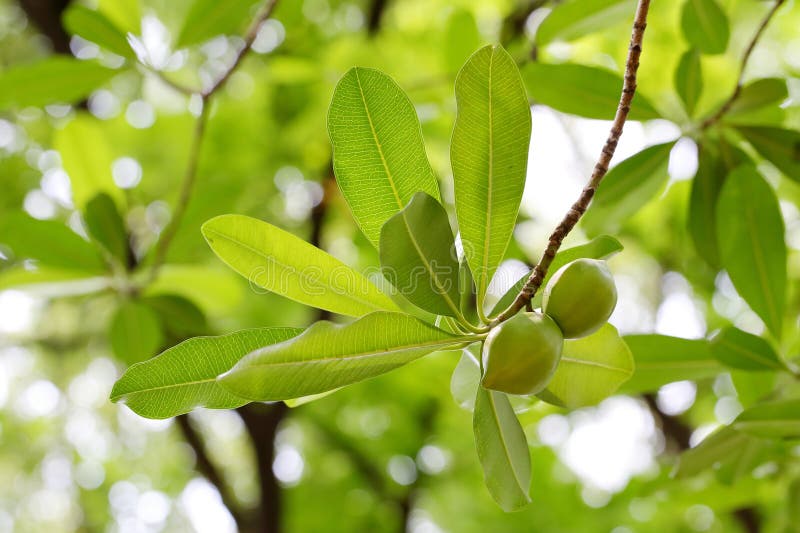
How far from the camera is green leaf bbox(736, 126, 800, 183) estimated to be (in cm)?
133

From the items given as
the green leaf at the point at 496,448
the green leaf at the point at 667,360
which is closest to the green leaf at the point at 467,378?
the green leaf at the point at 496,448

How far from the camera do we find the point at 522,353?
673 millimetres

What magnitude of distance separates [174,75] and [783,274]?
3277 mm

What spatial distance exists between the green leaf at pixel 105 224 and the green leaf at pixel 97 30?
0.36 m

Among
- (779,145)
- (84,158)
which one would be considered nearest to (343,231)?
(84,158)

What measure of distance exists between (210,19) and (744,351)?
3.98 feet

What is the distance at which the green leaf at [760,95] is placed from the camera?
1.29 metres

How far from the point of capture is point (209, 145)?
3.35m

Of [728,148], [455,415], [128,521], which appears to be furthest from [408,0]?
[128,521]

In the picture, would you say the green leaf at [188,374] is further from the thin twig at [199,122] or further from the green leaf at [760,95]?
the green leaf at [760,95]

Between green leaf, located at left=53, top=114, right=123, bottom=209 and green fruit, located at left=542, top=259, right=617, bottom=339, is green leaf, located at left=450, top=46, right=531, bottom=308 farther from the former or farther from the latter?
green leaf, located at left=53, top=114, right=123, bottom=209

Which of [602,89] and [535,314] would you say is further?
[602,89]

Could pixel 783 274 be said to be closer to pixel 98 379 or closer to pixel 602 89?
pixel 602 89

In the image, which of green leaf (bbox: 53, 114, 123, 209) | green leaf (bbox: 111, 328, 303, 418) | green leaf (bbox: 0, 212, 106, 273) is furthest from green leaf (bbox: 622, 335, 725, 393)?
green leaf (bbox: 53, 114, 123, 209)
